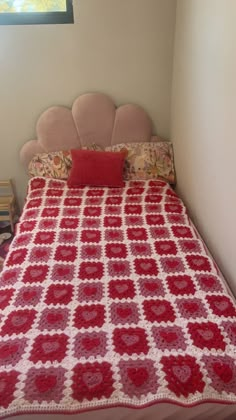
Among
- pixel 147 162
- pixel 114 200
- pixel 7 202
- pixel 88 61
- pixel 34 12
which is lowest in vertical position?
pixel 7 202

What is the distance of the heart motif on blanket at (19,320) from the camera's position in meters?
1.43

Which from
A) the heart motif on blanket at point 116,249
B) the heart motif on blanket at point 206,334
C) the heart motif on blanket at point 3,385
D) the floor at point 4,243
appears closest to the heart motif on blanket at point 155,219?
the heart motif on blanket at point 116,249

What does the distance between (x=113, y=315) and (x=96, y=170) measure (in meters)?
1.36

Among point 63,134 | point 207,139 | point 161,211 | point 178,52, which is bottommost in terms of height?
point 161,211

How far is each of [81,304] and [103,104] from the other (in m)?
1.75

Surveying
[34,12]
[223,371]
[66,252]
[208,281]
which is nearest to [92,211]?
[66,252]

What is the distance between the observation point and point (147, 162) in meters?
2.77

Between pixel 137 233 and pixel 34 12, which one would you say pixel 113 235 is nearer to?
pixel 137 233

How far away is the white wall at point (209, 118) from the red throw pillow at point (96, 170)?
0.48 m

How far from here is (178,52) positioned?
2621mm

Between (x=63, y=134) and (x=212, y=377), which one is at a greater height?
(x=63, y=134)

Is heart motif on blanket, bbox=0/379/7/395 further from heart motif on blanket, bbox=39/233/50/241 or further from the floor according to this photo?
the floor

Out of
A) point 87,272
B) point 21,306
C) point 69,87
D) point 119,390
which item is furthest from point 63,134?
point 119,390

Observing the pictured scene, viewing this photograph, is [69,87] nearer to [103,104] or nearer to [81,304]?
[103,104]
